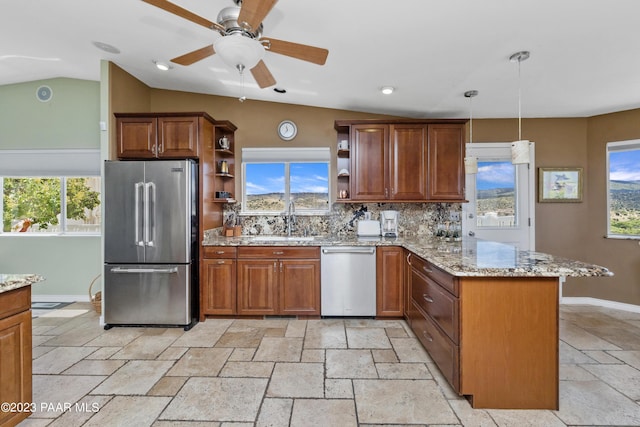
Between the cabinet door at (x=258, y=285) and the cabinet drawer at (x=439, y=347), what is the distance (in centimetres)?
153

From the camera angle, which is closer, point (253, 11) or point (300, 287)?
point (253, 11)

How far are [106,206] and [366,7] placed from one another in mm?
3100

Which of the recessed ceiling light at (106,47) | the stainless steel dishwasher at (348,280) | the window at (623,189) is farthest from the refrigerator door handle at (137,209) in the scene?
the window at (623,189)

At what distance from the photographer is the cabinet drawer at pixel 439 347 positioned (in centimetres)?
198

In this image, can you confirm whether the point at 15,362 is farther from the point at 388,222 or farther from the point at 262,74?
the point at 388,222

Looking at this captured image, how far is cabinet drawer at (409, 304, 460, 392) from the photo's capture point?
1982 millimetres

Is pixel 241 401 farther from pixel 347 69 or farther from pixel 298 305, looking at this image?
pixel 347 69

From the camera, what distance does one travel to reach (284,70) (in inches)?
123

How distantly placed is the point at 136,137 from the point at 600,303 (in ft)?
19.9

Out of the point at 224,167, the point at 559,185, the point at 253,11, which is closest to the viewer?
the point at 253,11

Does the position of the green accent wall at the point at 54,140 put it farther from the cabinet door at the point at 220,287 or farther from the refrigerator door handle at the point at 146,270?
the cabinet door at the point at 220,287

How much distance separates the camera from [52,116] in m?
4.07

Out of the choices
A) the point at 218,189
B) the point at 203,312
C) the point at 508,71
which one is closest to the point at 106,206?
the point at 218,189


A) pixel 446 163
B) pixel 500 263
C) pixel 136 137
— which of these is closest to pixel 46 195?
pixel 136 137
